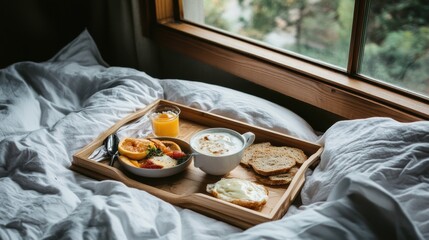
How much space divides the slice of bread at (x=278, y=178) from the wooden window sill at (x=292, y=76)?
39 centimetres

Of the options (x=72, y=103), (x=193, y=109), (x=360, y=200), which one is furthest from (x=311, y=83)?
(x=72, y=103)

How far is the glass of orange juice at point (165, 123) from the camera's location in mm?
1585

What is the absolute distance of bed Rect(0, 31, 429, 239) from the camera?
0.98 meters

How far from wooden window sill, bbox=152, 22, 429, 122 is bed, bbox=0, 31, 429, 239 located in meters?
0.13

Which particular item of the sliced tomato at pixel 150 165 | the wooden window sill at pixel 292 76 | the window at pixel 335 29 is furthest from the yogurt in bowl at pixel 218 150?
the window at pixel 335 29

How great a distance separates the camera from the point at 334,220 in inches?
38.3

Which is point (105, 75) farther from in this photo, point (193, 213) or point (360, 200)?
point (360, 200)

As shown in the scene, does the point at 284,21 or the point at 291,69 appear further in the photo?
the point at 284,21

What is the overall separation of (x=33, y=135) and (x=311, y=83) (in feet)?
3.31

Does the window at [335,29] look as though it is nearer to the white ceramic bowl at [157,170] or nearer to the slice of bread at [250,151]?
the slice of bread at [250,151]

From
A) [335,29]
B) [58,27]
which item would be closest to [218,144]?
[335,29]

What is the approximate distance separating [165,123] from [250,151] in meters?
0.31

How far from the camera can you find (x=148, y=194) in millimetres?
1292

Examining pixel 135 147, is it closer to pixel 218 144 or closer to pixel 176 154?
pixel 176 154
